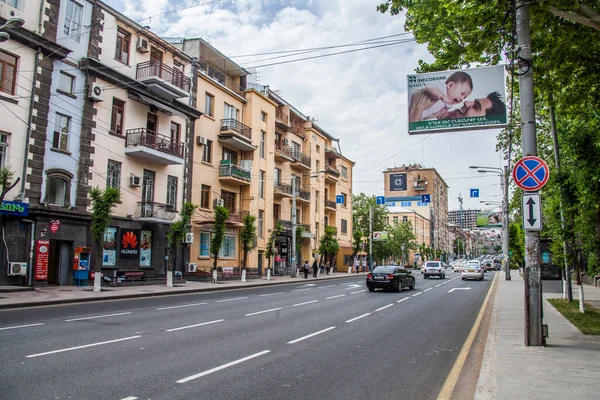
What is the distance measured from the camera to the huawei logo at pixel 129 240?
26.2m

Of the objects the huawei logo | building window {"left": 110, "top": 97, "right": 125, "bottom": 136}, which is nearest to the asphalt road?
the huawei logo

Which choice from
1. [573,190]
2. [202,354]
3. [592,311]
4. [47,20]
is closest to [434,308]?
[592,311]

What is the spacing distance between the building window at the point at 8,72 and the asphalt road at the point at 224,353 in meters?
11.3

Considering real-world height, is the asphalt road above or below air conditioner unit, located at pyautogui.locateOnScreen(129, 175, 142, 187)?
below

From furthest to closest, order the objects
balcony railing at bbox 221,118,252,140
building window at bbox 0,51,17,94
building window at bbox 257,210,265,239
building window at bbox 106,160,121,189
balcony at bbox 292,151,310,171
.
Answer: balcony at bbox 292,151,310,171, building window at bbox 257,210,265,239, balcony railing at bbox 221,118,252,140, building window at bbox 106,160,121,189, building window at bbox 0,51,17,94

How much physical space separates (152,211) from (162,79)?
Answer: 8.10 meters

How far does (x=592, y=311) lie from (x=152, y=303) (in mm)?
15233

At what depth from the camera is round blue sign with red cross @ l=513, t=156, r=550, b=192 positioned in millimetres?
8938

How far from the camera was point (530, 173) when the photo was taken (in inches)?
358

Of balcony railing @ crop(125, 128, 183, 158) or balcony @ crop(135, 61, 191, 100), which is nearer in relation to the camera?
balcony railing @ crop(125, 128, 183, 158)

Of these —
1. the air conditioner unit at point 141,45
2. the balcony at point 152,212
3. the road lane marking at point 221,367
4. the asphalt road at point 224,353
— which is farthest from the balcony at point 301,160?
the road lane marking at point 221,367

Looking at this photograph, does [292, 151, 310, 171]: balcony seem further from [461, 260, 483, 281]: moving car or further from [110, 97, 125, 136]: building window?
[110, 97, 125, 136]: building window

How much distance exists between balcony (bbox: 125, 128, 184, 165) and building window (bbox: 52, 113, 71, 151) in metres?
3.84

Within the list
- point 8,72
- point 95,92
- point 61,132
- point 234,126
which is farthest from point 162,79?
point 234,126
